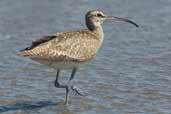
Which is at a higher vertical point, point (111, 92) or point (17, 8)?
point (17, 8)

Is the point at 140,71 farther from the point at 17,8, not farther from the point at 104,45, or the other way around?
the point at 17,8

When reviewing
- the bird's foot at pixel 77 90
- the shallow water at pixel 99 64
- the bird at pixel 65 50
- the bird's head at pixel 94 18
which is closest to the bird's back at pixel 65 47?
the bird at pixel 65 50

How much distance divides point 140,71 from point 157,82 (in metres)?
0.62

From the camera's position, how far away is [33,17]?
1512 centimetres

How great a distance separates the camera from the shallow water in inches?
411

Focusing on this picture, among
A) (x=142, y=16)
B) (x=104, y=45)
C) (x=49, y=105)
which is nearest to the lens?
(x=49, y=105)

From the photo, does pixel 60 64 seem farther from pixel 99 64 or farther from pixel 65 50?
pixel 99 64

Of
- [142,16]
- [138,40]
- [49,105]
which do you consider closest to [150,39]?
[138,40]

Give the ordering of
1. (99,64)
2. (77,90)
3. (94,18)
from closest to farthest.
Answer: (77,90) → (94,18) → (99,64)

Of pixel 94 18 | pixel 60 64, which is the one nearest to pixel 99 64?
pixel 94 18

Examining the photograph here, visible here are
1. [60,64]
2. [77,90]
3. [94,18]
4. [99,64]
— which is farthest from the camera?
[99,64]

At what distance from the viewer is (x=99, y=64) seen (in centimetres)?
1211

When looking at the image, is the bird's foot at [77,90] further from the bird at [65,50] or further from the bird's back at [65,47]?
the bird's back at [65,47]

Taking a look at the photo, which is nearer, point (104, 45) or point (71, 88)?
point (71, 88)
